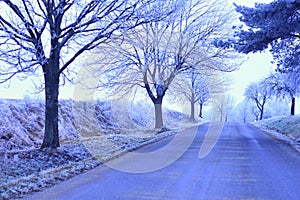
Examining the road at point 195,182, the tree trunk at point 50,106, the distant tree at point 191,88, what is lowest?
the road at point 195,182

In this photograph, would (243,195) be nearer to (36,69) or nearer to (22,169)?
(22,169)

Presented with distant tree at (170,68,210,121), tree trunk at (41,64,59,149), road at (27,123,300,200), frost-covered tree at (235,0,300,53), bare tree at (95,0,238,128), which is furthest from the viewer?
distant tree at (170,68,210,121)

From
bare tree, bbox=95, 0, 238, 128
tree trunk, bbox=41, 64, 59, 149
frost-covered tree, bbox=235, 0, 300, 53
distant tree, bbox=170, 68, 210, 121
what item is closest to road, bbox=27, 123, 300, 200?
tree trunk, bbox=41, 64, 59, 149

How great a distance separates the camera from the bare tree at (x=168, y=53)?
19.2 m

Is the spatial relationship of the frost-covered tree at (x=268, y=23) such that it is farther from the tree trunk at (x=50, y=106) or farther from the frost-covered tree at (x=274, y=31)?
the tree trunk at (x=50, y=106)

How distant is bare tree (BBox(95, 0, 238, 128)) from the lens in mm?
19156

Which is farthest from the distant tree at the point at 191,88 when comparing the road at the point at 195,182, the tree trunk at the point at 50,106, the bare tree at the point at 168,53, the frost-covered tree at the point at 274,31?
the road at the point at 195,182

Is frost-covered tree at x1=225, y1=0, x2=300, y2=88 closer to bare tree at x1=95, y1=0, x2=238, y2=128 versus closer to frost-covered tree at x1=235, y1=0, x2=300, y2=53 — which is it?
frost-covered tree at x1=235, y1=0, x2=300, y2=53

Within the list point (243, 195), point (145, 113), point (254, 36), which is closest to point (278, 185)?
point (243, 195)

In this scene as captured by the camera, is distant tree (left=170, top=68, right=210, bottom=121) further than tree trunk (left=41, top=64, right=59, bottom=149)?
Yes

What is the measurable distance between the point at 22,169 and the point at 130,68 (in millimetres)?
13143

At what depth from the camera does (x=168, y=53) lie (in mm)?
19906

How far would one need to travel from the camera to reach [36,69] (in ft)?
30.3

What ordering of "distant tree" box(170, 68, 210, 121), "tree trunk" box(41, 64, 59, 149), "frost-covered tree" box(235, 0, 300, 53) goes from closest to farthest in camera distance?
"tree trunk" box(41, 64, 59, 149) < "frost-covered tree" box(235, 0, 300, 53) < "distant tree" box(170, 68, 210, 121)
